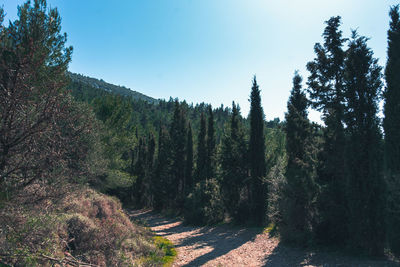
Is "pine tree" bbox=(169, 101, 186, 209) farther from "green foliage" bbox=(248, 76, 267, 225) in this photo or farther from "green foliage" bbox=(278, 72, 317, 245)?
"green foliage" bbox=(278, 72, 317, 245)

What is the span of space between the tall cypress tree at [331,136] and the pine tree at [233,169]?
953 cm

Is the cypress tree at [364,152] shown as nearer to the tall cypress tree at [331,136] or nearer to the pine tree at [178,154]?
the tall cypress tree at [331,136]

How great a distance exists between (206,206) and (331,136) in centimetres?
1355

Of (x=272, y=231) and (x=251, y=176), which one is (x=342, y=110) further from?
(x=251, y=176)

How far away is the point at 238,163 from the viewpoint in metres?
Result: 23.2

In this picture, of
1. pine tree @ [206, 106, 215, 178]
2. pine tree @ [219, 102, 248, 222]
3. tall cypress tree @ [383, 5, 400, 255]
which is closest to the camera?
tall cypress tree @ [383, 5, 400, 255]

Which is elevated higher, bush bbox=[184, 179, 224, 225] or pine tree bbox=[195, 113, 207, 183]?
pine tree bbox=[195, 113, 207, 183]

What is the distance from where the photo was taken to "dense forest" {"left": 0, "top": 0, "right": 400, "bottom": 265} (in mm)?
5188

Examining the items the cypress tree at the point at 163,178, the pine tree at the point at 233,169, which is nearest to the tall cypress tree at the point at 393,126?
the pine tree at the point at 233,169

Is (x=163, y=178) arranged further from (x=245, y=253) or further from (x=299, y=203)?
(x=299, y=203)

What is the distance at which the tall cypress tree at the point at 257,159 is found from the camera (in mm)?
20500

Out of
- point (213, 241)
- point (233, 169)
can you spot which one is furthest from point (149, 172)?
point (213, 241)

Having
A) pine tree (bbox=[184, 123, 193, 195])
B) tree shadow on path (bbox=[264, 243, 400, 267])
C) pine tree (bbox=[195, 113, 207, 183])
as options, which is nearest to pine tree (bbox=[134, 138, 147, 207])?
pine tree (bbox=[184, 123, 193, 195])

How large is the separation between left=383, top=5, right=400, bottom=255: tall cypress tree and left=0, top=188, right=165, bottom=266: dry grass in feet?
29.7
